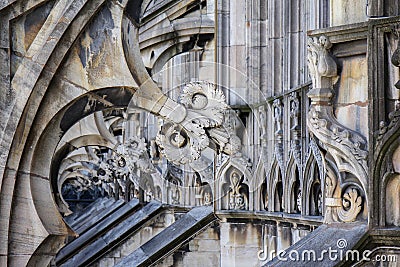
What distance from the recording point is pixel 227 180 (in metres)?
14.1

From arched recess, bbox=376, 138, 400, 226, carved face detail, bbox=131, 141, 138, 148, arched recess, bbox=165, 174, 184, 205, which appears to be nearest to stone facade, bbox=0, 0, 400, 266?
arched recess, bbox=376, 138, 400, 226

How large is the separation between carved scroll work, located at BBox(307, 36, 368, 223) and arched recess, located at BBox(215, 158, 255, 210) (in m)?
6.89

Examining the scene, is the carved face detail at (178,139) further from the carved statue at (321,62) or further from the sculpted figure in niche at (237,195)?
the carved statue at (321,62)

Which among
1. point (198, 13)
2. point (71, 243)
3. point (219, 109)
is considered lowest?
point (71, 243)

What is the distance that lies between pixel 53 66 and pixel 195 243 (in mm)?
4860

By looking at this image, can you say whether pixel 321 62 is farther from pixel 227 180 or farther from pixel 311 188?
pixel 227 180

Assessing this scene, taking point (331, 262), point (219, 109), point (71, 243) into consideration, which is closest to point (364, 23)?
point (331, 262)

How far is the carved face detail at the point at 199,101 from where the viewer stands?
12.2 m

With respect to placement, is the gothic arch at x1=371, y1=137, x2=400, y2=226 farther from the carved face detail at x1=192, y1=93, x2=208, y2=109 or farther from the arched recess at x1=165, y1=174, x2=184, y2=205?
the arched recess at x1=165, y1=174, x2=184, y2=205

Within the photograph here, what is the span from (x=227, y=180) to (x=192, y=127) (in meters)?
2.60

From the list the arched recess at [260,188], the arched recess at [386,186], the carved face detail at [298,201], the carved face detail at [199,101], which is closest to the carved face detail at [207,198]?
the arched recess at [260,188]

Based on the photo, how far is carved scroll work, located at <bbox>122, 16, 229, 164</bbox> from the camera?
11.3 metres

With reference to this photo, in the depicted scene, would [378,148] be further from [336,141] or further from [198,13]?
[198,13]

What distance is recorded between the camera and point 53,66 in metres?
11.0
